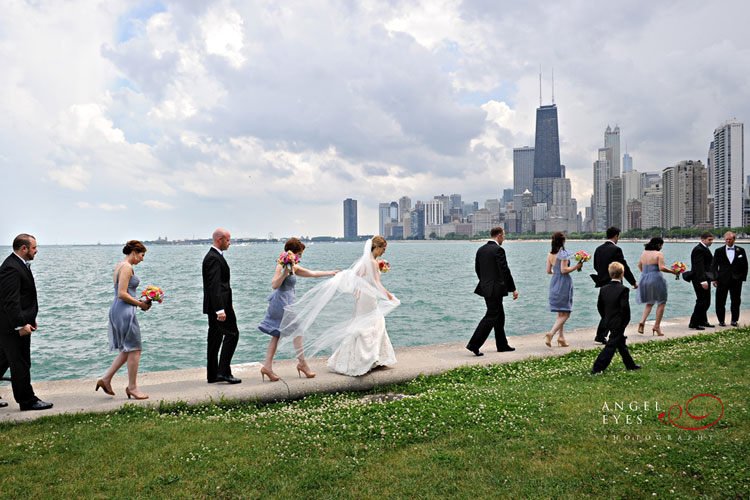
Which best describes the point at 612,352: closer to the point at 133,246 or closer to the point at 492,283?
the point at 492,283

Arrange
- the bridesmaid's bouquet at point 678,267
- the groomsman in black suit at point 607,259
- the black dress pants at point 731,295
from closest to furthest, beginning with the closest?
1. the groomsman in black suit at point 607,259
2. the bridesmaid's bouquet at point 678,267
3. the black dress pants at point 731,295

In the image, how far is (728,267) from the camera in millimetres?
12977

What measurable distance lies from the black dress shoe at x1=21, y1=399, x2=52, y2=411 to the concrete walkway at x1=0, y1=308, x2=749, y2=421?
9 centimetres

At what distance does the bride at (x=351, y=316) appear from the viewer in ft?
26.8

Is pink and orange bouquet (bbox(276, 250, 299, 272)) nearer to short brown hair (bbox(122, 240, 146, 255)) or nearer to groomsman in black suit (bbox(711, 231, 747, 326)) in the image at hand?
short brown hair (bbox(122, 240, 146, 255))

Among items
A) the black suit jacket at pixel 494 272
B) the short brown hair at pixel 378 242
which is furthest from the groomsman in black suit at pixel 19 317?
the black suit jacket at pixel 494 272

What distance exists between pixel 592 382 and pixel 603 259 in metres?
4.40

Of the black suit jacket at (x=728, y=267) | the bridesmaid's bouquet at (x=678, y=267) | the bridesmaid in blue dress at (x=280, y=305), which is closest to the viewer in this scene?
the bridesmaid in blue dress at (x=280, y=305)

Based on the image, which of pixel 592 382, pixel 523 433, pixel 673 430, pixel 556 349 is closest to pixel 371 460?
pixel 523 433

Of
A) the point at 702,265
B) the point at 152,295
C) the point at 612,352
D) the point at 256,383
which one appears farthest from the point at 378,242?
the point at 702,265

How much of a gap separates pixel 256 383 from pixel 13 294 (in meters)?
3.54

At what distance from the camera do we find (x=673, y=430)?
5410 mm

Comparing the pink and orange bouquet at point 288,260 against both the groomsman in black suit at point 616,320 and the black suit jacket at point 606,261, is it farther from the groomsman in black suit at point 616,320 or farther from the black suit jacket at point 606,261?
the black suit jacket at point 606,261

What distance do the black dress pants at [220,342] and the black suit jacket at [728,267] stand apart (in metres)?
12.1
